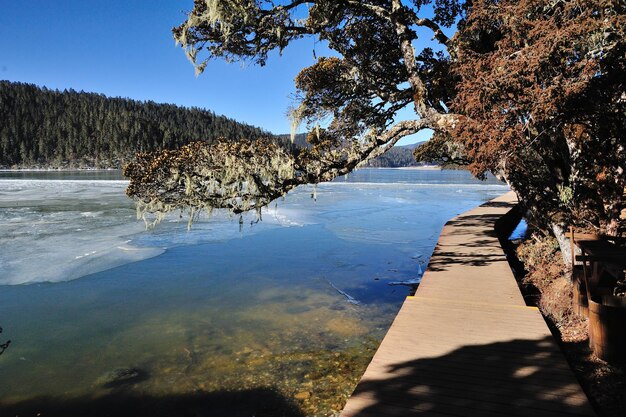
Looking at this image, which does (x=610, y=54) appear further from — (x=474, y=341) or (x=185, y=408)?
(x=185, y=408)

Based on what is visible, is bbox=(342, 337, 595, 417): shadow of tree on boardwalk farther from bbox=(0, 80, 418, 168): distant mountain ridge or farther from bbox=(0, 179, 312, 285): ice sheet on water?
bbox=(0, 80, 418, 168): distant mountain ridge

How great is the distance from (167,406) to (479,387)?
12.6 feet

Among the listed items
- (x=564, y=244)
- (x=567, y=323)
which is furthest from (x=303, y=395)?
(x=564, y=244)

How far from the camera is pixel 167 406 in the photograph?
197 inches

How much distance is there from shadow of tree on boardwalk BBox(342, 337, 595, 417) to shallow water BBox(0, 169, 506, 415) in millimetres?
1401

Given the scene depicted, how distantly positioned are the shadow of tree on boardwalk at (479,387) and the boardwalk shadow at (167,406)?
1530 mm

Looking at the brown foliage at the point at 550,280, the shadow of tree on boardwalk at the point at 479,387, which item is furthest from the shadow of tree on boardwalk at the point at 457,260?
the shadow of tree on boardwalk at the point at 479,387

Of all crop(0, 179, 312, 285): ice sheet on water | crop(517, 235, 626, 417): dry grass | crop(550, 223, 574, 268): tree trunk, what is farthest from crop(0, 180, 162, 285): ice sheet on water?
crop(550, 223, 574, 268): tree trunk

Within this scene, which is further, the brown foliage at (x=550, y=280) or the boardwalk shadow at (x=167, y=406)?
the brown foliage at (x=550, y=280)

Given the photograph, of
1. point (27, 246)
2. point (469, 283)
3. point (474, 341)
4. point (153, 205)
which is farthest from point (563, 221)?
point (27, 246)

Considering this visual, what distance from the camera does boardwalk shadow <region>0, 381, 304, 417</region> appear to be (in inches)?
191

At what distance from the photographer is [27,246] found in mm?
13656

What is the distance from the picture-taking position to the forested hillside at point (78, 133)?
138125 mm

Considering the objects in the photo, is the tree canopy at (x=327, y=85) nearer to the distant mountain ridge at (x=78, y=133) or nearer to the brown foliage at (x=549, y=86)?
the brown foliage at (x=549, y=86)
